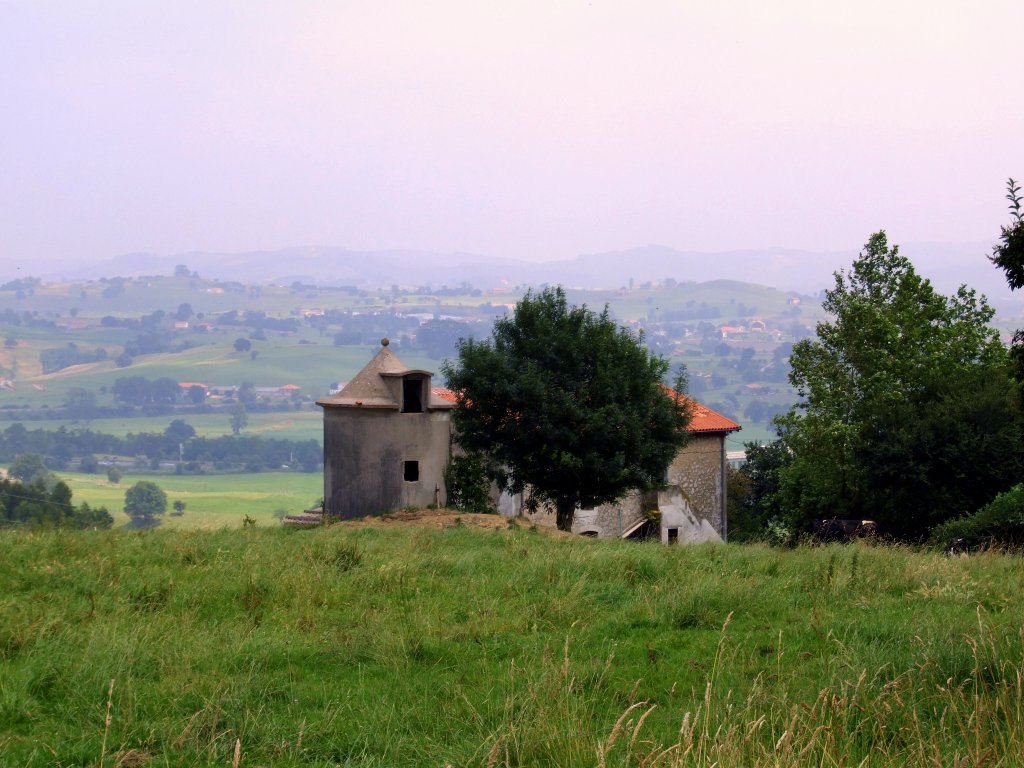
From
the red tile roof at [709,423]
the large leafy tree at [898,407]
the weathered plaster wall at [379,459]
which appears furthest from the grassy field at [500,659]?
the red tile roof at [709,423]

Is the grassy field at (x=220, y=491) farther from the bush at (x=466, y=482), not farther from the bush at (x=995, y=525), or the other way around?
the bush at (x=995, y=525)

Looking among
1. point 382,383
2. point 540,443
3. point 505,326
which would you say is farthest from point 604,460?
point 382,383

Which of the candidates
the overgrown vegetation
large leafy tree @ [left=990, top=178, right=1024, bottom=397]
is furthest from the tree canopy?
large leafy tree @ [left=990, top=178, right=1024, bottom=397]

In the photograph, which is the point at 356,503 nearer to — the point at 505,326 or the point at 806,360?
the point at 505,326

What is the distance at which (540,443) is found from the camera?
30.2 meters

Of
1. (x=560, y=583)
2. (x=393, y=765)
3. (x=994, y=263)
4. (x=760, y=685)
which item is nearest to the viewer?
(x=393, y=765)

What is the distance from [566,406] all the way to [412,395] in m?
6.34

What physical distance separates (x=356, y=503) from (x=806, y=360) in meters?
17.1

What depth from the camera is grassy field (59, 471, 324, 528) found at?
119 metres

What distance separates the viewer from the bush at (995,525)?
25.2 meters

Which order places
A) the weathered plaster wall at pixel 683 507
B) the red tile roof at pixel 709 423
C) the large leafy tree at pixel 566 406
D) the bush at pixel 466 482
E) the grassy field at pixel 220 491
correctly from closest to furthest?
the large leafy tree at pixel 566 406 → the bush at pixel 466 482 → the weathered plaster wall at pixel 683 507 → the red tile roof at pixel 709 423 → the grassy field at pixel 220 491

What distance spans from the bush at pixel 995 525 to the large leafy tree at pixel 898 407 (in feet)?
13.7

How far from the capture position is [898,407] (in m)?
34.7

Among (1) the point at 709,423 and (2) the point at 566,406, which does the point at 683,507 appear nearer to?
(1) the point at 709,423
